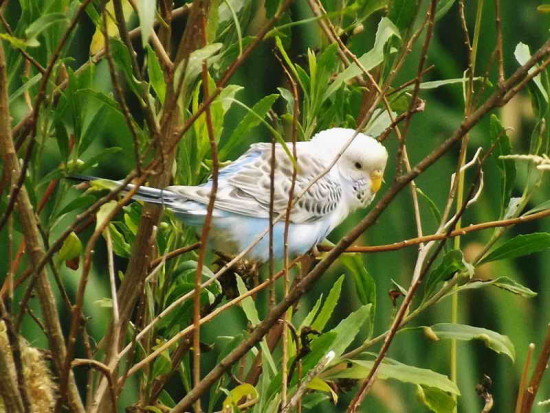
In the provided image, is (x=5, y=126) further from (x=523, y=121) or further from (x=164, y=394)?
(x=523, y=121)

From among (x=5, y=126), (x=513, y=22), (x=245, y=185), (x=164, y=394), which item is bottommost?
(x=164, y=394)

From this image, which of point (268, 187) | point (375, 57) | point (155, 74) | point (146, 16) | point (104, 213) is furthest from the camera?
point (268, 187)

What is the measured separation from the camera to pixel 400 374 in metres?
1.00

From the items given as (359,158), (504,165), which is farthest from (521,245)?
(359,158)

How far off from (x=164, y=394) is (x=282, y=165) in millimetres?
410

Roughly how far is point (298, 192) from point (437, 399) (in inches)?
16.5

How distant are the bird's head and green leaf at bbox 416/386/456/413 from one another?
327mm

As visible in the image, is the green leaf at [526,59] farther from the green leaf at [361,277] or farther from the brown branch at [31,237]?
the brown branch at [31,237]

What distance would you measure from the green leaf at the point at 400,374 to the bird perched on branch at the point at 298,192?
25 cm

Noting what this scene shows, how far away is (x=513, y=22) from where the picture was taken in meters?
1.81

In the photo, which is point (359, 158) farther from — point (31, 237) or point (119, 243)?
point (31, 237)

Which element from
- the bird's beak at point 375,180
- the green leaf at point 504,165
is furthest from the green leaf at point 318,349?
the bird's beak at point 375,180

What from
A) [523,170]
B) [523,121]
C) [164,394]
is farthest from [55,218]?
[523,121]

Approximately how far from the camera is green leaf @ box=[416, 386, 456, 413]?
3.32ft
